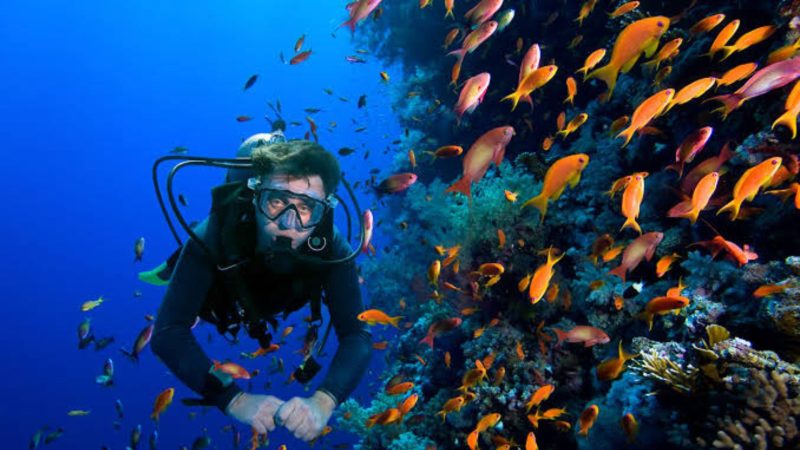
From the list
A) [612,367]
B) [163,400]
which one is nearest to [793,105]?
[612,367]

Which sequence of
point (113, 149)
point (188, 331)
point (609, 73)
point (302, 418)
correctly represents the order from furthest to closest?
1. point (113, 149)
2. point (609, 73)
3. point (188, 331)
4. point (302, 418)

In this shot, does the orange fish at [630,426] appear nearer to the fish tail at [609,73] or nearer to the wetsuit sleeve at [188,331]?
the fish tail at [609,73]

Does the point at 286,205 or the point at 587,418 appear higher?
the point at 286,205

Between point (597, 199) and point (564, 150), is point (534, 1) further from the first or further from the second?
point (597, 199)

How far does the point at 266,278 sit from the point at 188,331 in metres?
0.67

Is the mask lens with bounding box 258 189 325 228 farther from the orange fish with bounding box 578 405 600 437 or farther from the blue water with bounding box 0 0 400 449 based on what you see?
the blue water with bounding box 0 0 400 449

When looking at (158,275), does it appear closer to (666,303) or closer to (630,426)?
(630,426)

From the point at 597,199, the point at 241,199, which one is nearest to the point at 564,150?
the point at 597,199

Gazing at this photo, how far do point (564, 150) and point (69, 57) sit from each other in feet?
384

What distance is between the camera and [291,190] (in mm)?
3242

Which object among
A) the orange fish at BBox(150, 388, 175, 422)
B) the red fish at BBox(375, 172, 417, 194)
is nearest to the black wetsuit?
the red fish at BBox(375, 172, 417, 194)

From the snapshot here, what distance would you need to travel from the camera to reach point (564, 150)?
24.2 ft

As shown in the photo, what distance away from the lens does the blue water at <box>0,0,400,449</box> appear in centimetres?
3766

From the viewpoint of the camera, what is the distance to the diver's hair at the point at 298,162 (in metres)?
3.28
